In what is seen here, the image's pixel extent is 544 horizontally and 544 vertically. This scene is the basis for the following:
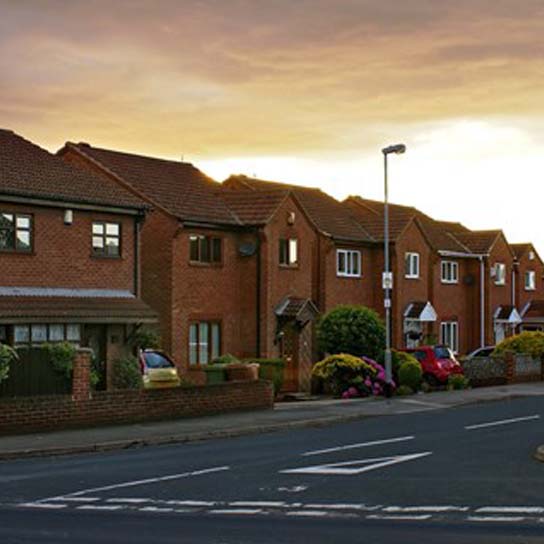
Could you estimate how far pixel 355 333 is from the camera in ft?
138

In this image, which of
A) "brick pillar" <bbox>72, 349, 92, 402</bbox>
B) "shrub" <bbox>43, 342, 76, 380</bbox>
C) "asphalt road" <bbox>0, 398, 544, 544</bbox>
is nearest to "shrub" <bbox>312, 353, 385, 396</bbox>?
"asphalt road" <bbox>0, 398, 544, 544</bbox>

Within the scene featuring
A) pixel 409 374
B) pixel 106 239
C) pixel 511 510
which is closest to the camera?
pixel 511 510

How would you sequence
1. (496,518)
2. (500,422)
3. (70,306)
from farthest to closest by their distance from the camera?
(70,306) < (500,422) < (496,518)

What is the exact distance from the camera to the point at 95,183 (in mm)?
36469

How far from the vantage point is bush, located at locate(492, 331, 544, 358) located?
50.0 m

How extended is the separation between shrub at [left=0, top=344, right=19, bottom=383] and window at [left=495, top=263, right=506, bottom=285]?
43063mm

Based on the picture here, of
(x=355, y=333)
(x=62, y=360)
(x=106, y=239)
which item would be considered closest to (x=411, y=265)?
(x=355, y=333)

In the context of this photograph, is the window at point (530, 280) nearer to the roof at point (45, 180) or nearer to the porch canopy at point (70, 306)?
the roof at point (45, 180)


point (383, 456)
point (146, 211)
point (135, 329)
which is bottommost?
point (383, 456)

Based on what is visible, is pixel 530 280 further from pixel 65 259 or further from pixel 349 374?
pixel 65 259

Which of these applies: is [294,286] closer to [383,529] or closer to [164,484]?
[164,484]

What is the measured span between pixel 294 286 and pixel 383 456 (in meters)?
24.5

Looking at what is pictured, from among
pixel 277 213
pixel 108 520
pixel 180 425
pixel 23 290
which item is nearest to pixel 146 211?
pixel 23 290

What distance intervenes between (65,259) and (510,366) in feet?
71.2
